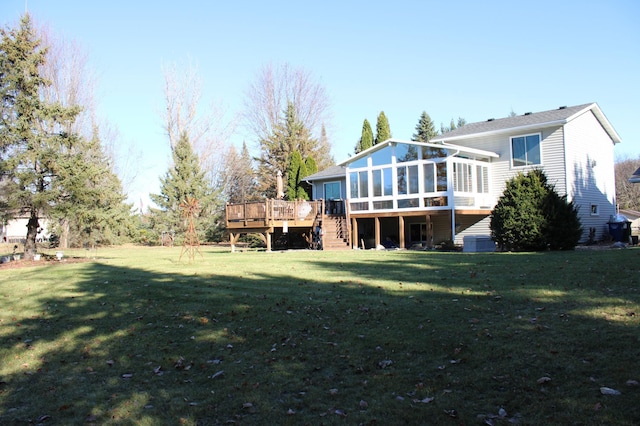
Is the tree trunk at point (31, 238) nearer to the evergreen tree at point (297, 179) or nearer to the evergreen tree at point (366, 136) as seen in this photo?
the evergreen tree at point (297, 179)

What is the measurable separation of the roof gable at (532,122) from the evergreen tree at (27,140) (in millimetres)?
17430

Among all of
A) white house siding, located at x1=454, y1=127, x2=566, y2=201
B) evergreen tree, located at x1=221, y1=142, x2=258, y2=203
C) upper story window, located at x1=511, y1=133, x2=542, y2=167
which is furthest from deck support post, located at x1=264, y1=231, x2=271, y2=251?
evergreen tree, located at x1=221, y1=142, x2=258, y2=203

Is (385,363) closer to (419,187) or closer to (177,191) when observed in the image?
(419,187)

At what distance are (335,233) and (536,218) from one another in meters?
9.90

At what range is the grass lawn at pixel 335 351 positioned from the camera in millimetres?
4438

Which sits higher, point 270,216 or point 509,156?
point 509,156

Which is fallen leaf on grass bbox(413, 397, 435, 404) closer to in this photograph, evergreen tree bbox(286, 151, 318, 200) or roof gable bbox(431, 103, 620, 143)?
roof gable bbox(431, 103, 620, 143)

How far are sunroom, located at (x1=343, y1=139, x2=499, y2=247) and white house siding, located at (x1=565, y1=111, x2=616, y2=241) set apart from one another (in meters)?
3.43

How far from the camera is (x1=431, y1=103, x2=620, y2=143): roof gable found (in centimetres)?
2178

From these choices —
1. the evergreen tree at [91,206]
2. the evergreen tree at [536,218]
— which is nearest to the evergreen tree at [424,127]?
the evergreen tree at [536,218]

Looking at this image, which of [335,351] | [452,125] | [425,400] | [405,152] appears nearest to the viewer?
[425,400]

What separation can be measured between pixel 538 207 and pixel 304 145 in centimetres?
2705

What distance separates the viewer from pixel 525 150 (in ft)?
74.8

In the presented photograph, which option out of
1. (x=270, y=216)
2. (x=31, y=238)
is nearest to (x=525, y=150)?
(x=270, y=216)
